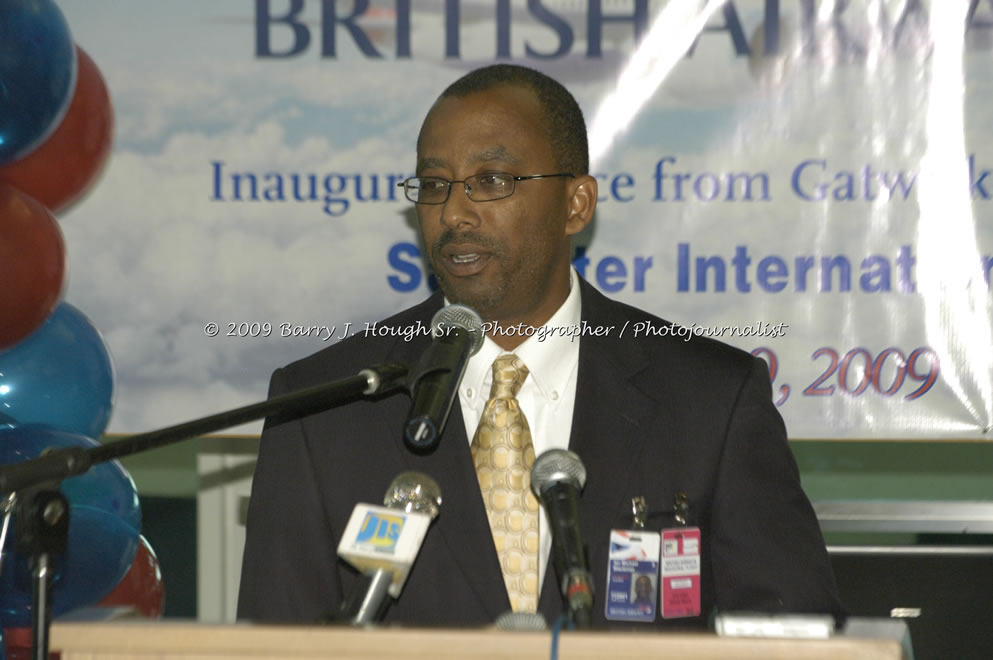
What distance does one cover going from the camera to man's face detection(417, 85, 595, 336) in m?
2.72

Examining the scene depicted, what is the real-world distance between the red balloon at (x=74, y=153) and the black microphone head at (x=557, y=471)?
6.24ft

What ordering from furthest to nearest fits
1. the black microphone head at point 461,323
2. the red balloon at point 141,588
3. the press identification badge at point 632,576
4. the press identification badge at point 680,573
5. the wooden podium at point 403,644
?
the red balloon at point 141,588 → the press identification badge at point 680,573 → the press identification badge at point 632,576 → the black microphone head at point 461,323 → the wooden podium at point 403,644

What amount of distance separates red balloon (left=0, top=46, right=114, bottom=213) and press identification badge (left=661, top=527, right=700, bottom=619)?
6.12ft

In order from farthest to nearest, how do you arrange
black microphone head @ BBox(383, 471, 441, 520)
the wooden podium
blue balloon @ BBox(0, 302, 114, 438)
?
1. blue balloon @ BBox(0, 302, 114, 438)
2. black microphone head @ BBox(383, 471, 441, 520)
3. the wooden podium

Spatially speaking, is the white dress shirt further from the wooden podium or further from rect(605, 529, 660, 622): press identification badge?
the wooden podium

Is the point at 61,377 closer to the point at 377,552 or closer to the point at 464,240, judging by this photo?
the point at 464,240

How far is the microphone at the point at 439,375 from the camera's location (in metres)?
1.74

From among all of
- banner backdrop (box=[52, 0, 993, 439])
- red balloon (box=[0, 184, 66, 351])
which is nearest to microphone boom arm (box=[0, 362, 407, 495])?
red balloon (box=[0, 184, 66, 351])

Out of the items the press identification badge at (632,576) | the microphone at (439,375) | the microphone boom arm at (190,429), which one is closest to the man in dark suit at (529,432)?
the press identification badge at (632,576)

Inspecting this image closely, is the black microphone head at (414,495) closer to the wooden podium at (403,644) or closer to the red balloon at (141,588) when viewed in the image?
the wooden podium at (403,644)

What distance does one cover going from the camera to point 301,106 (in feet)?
12.1

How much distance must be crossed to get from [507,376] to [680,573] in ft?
1.91

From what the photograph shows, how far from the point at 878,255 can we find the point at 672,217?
609mm

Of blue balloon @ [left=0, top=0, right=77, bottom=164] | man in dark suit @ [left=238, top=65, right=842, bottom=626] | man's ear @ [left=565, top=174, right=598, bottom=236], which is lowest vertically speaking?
man in dark suit @ [left=238, top=65, right=842, bottom=626]
